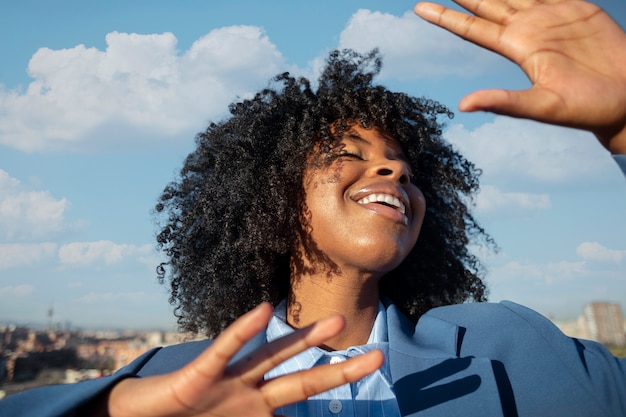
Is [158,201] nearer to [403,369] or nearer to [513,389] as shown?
[403,369]

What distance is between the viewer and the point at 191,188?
4.24 meters

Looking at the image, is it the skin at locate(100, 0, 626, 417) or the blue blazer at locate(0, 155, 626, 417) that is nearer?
the skin at locate(100, 0, 626, 417)

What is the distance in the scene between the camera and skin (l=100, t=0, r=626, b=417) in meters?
1.68

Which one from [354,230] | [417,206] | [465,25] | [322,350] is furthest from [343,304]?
[465,25]

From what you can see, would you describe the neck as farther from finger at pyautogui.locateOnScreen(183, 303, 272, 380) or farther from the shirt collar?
finger at pyautogui.locateOnScreen(183, 303, 272, 380)

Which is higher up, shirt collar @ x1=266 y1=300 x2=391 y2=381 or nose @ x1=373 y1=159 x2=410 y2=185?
nose @ x1=373 y1=159 x2=410 y2=185

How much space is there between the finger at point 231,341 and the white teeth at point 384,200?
5.37ft

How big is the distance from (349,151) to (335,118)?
0.47 metres

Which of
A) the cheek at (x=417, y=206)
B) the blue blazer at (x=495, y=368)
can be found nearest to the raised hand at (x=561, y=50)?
the blue blazer at (x=495, y=368)

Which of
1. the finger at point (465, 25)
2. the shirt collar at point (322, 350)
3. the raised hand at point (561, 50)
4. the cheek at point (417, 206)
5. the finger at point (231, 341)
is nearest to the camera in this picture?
the finger at point (231, 341)

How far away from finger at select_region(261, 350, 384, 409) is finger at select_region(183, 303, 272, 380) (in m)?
0.19

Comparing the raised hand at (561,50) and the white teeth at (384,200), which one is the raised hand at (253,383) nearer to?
the raised hand at (561,50)

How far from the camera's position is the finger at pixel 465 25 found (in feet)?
7.25

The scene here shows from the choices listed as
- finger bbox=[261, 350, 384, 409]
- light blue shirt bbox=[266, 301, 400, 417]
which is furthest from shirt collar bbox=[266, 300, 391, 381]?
finger bbox=[261, 350, 384, 409]
